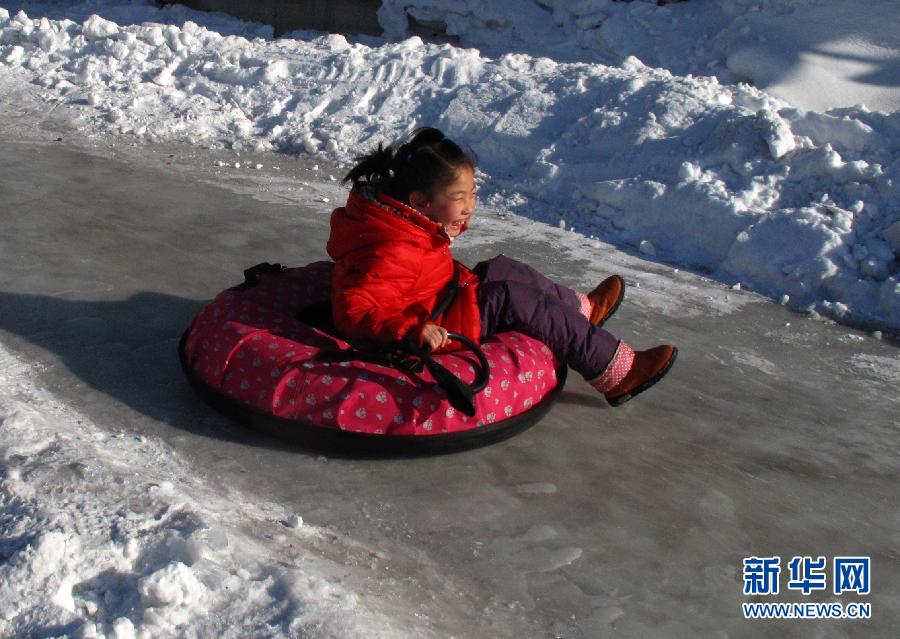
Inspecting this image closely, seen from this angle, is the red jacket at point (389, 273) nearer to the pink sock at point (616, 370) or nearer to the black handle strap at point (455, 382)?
the black handle strap at point (455, 382)

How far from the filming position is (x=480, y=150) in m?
7.85

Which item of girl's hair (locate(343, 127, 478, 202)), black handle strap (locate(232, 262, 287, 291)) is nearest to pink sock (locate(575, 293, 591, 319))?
girl's hair (locate(343, 127, 478, 202))

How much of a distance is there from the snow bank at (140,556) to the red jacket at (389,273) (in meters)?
0.77

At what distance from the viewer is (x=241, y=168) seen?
771 cm

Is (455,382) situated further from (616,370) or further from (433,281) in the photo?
(616,370)

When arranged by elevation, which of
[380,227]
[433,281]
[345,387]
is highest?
[380,227]

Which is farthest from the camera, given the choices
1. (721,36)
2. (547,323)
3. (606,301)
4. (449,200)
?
(721,36)

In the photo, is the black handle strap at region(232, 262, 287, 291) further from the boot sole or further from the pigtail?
the boot sole

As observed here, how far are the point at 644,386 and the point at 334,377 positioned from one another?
1.26 meters

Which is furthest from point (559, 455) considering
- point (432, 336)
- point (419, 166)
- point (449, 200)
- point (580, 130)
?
point (580, 130)

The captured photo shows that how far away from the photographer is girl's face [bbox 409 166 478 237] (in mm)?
4039

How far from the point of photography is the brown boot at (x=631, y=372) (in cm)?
428

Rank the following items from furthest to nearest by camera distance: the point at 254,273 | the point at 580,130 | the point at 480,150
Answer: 1. the point at 480,150
2. the point at 580,130
3. the point at 254,273

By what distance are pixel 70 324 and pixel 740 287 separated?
11.6 feet
